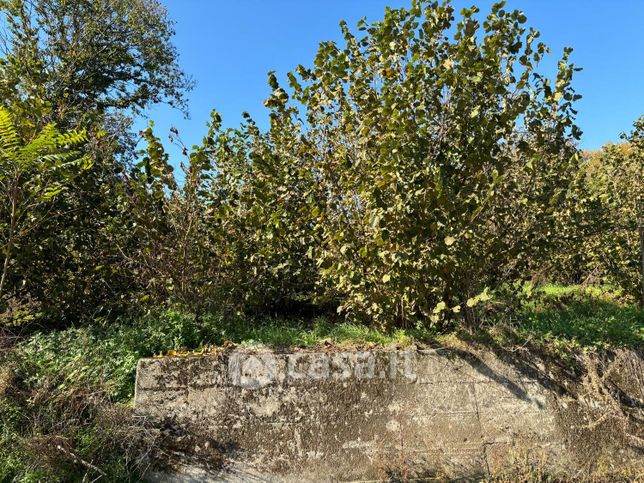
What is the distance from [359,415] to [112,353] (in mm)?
2471

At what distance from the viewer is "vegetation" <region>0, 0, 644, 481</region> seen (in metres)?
4.16

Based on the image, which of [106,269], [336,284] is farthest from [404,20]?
[106,269]

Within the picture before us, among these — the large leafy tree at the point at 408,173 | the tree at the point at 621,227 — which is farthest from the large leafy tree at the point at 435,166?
the tree at the point at 621,227

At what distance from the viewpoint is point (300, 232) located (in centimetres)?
524

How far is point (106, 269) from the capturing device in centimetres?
575

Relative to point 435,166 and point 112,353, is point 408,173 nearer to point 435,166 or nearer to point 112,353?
point 435,166

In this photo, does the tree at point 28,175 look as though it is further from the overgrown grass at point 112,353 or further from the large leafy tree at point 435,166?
the large leafy tree at point 435,166

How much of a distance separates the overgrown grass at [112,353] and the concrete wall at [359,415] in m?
0.27

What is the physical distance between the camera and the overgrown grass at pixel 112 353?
12.5 feet

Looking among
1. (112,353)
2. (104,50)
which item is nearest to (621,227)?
(112,353)

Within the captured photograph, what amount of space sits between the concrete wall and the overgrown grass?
27 centimetres

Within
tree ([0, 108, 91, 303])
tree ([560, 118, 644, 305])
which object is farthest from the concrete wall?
tree ([560, 118, 644, 305])

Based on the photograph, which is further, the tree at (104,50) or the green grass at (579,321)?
the tree at (104,50)

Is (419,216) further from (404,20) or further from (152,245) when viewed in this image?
(152,245)
